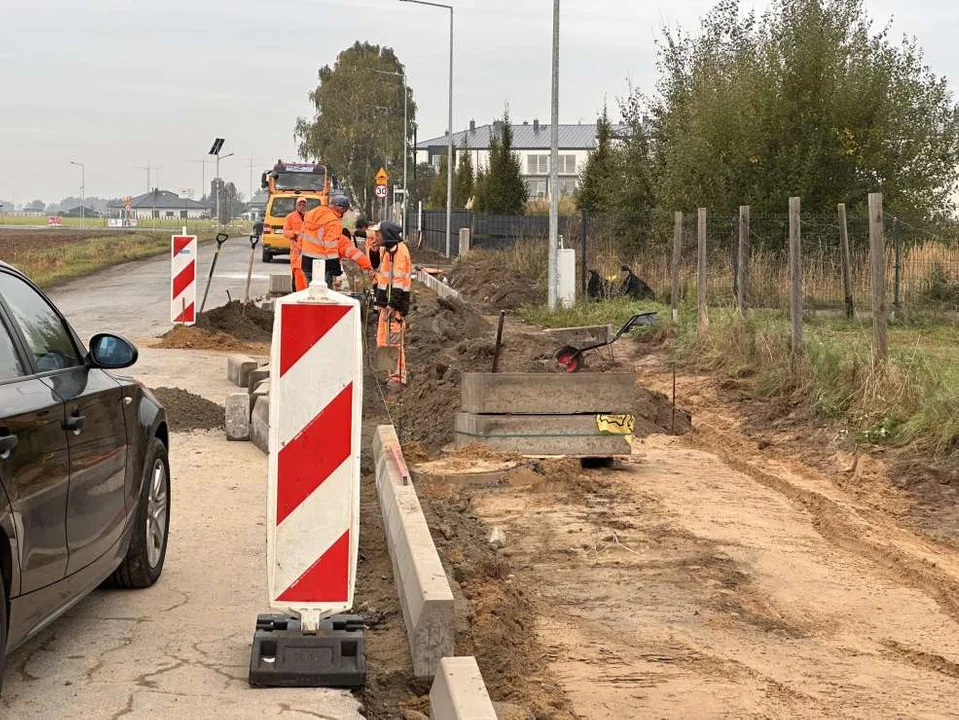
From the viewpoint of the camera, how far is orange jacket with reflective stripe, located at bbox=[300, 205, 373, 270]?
17.2 m

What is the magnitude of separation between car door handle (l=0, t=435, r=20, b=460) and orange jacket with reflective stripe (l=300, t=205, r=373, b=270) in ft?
39.8

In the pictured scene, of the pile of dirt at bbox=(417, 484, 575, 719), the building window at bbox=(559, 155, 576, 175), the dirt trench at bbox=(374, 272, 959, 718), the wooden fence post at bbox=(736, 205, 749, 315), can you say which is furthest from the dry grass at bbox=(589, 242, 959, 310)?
the building window at bbox=(559, 155, 576, 175)

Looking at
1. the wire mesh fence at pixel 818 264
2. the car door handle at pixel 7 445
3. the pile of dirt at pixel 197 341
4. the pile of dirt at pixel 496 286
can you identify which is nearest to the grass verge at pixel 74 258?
the pile of dirt at pixel 496 286

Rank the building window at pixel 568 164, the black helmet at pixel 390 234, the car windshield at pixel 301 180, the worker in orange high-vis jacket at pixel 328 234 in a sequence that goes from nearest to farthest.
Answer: the black helmet at pixel 390 234 → the worker in orange high-vis jacket at pixel 328 234 → the car windshield at pixel 301 180 → the building window at pixel 568 164

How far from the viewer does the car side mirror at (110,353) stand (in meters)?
6.39

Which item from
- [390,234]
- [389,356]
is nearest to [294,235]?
[390,234]

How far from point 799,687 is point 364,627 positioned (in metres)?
1.87

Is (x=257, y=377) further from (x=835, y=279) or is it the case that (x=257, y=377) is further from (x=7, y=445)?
(x=835, y=279)

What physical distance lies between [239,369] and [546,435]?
5.24 meters

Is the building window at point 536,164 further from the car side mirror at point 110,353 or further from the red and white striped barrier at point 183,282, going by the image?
the car side mirror at point 110,353

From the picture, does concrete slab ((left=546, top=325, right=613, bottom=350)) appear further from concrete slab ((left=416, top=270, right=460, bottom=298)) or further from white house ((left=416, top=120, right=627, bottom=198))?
white house ((left=416, top=120, right=627, bottom=198))

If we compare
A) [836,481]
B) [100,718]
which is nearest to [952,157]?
[836,481]

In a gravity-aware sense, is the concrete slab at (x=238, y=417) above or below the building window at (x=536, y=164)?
below

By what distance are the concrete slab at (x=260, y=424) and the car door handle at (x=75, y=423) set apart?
17.9 feet
